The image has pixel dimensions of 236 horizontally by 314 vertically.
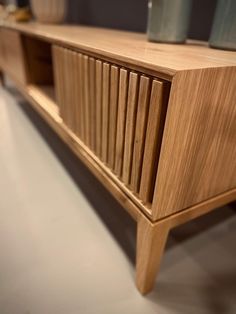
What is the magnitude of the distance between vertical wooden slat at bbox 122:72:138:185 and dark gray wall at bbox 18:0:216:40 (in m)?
0.48

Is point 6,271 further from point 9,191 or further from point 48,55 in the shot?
point 48,55

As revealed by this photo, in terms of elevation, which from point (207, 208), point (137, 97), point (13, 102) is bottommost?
point (13, 102)

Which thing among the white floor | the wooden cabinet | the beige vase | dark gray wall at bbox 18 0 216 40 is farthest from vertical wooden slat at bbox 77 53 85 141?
the beige vase

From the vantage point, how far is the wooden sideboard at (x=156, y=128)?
1.19 feet

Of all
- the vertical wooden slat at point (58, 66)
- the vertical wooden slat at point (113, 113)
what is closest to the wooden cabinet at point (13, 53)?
the vertical wooden slat at point (58, 66)

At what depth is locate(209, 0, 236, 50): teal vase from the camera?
0.49 metres

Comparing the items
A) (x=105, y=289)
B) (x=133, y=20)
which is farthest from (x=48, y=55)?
(x=105, y=289)

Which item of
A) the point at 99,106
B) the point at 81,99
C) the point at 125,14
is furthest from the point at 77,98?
the point at 125,14

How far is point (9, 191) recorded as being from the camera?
0.83m

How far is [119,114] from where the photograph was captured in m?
0.48

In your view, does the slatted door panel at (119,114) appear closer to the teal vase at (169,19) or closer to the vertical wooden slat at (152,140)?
the vertical wooden slat at (152,140)

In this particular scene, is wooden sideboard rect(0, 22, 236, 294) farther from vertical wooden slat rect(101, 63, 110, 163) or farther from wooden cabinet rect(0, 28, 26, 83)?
wooden cabinet rect(0, 28, 26, 83)

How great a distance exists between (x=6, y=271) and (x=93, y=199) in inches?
12.5

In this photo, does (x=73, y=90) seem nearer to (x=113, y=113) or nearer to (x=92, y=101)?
(x=92, y=101)
